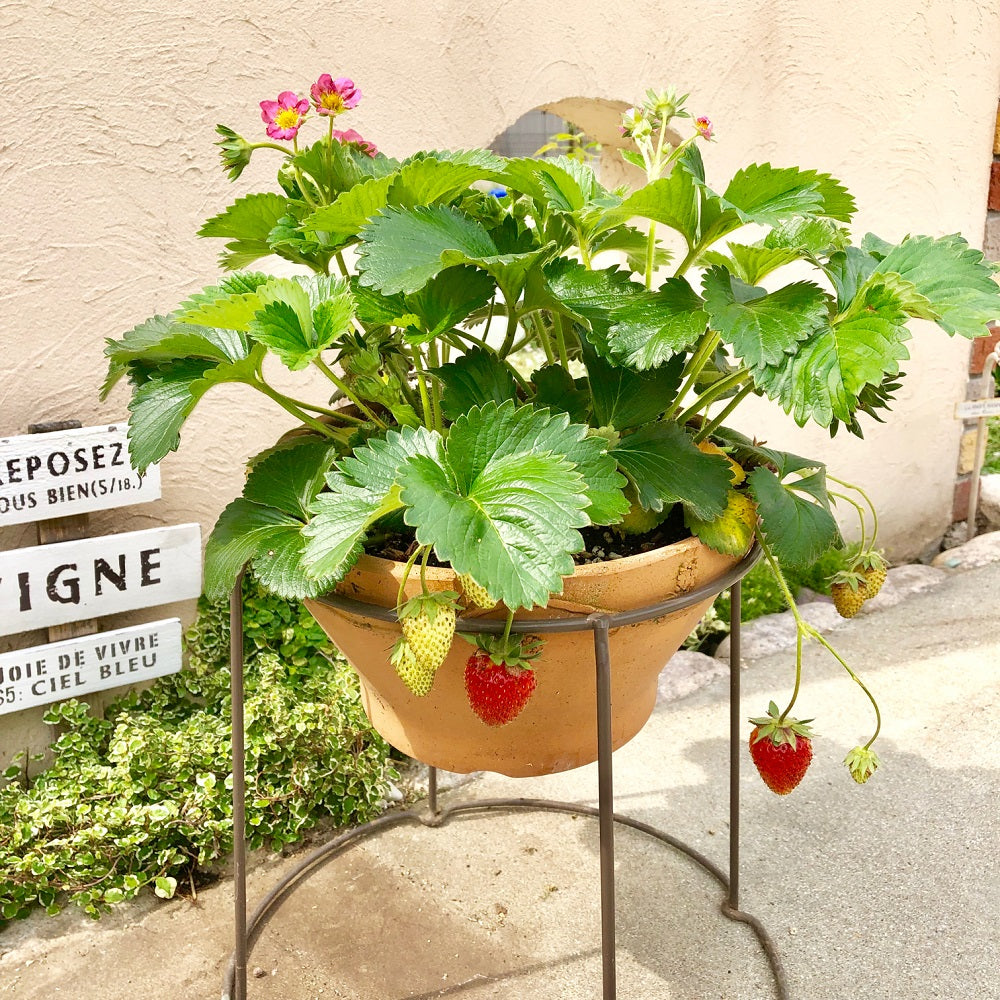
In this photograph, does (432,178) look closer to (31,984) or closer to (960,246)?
(960,246)

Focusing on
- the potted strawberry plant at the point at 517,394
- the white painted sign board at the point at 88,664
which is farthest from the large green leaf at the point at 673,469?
the white painted sign board at the point at 88,664

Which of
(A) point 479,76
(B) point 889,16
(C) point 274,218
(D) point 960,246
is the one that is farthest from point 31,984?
(B) point 889,16

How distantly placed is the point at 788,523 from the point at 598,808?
0.72 meters

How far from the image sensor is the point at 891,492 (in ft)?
9.53

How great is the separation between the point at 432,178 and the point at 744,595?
1.88 metres

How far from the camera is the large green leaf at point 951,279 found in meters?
0.87

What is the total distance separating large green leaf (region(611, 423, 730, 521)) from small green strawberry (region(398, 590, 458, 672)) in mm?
215

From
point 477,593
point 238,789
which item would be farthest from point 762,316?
point 238,789

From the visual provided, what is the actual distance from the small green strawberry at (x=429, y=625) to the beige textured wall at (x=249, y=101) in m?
1.10

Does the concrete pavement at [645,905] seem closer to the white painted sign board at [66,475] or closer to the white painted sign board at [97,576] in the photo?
the white painted sign board at [97,576]

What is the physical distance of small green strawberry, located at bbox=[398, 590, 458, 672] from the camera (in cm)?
85

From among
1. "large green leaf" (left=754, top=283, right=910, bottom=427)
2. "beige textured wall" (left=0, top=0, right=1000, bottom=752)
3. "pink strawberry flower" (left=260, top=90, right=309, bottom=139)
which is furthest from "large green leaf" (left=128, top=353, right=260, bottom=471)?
"beige textured wall" (left=0, top=0, right=1000, bottom=752)

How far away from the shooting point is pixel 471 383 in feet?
3.18

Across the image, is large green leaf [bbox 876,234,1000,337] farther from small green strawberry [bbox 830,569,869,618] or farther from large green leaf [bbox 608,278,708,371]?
small green strawberry [bbox 830,569,869,618]
